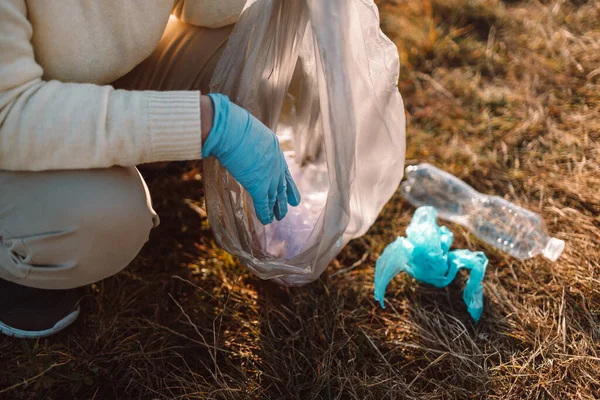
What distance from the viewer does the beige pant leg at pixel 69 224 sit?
1.18 meters

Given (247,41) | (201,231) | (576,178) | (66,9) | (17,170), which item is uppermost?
(66,9)

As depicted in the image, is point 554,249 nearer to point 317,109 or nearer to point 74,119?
point 317,109

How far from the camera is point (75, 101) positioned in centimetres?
106

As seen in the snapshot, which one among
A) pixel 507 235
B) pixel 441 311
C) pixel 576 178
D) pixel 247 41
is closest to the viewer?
pixel 247 41

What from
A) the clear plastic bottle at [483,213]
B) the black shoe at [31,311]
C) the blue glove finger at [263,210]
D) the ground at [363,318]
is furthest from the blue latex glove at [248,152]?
the clear plastic bottle at [483,213]

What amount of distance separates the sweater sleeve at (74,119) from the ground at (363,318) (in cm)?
52

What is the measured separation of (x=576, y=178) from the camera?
73.8 inches

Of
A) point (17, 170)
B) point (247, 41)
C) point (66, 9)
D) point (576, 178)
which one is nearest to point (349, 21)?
point (247, 41)

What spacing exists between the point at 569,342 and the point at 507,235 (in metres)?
0.41

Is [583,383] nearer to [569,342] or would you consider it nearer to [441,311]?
[569,342]

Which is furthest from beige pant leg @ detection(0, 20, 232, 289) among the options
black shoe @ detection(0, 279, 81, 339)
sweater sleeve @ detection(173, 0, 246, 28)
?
sweater sleeve @ detection(173, 0, 246, 28)

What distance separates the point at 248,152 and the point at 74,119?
35 cm

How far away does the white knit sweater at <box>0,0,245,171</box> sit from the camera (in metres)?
1.04

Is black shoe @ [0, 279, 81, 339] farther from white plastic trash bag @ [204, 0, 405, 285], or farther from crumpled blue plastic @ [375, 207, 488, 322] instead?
crumpled blue plastic @ [375, 207, 488, 322]
